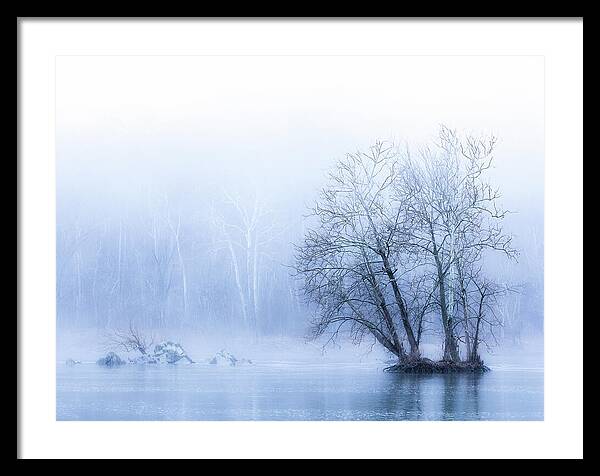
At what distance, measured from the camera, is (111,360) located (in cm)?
877

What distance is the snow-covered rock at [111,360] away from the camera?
28.7ft

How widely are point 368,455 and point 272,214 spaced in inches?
77.9

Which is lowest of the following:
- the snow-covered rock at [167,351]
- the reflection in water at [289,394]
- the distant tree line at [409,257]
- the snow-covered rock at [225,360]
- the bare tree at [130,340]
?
the reflection in water at [289,394]

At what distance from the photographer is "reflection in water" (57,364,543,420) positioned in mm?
8547

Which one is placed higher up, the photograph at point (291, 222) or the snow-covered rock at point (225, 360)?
the photograph at point (291, 222)

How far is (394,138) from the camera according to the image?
8.80m

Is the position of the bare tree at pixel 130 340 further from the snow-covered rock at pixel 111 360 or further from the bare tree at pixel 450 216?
the bare tree at pixel 450 216

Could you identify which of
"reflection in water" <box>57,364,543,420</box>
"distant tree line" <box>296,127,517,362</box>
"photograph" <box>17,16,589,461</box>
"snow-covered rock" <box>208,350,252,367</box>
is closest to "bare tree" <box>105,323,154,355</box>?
"photograph" <box>17,16,589,461</box>

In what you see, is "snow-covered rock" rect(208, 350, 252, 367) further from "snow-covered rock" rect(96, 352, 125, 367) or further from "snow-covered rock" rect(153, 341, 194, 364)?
"snow-covered rock" rect(96, 352, 125, 367)

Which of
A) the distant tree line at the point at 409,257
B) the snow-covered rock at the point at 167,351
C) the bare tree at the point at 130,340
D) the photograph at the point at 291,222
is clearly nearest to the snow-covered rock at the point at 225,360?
the photograph at the point at 291,222

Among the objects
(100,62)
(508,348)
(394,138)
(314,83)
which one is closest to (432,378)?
(508,348)

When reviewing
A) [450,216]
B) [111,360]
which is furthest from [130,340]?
[450,216]

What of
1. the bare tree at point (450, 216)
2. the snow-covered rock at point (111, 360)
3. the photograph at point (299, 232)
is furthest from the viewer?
the bare tree at point (450, 216)

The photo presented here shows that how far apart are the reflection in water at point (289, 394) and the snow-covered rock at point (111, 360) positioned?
53 millimetres
